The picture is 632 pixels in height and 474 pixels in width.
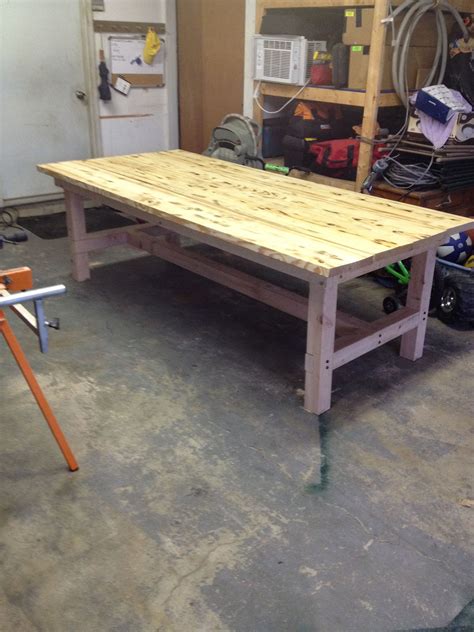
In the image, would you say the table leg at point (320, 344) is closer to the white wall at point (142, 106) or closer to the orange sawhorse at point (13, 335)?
the orange sawhorse at point (13, 335)

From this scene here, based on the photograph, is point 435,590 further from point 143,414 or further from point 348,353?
point 143,414

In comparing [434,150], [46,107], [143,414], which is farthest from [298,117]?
[143,414]

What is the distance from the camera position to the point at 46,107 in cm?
534

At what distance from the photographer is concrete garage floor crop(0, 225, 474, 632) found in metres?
1.70

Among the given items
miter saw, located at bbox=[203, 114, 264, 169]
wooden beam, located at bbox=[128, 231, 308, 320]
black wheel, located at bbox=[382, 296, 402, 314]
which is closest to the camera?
wooden beam, located at bbox=[128, 231, 308, 320]

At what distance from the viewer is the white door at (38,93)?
501 centimetres

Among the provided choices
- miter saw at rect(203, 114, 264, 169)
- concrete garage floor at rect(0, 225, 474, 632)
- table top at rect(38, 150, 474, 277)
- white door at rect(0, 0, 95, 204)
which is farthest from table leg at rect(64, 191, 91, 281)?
white door at rect(0, 0, 95, 204)

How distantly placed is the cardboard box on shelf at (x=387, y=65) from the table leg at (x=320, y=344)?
2.07 metres

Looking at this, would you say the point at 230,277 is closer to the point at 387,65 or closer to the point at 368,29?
the point at 387,65

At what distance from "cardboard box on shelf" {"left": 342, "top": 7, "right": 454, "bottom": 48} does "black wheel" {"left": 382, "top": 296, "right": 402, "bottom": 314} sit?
1.61 m

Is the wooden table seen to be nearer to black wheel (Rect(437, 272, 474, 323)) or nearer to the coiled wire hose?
black wheel (Rect(437, 272, 474, 323))

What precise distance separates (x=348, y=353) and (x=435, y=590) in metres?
1.05

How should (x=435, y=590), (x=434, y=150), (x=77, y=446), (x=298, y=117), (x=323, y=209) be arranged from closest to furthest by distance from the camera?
1. (x=435, y=590)
2. (x=77, y=446)
3. (x=323, y=209)
4. (x=434, y=150)
5. (x=298, y=117)

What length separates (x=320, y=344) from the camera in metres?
2.42
